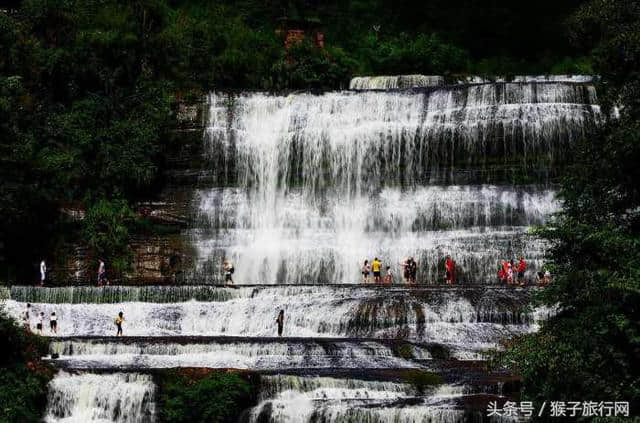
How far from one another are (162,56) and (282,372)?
1204 inches

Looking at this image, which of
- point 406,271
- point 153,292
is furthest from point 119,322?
point 406,271

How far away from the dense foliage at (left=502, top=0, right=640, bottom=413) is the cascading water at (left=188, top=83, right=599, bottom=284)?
711 inches

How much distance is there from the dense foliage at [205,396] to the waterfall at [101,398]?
0.40 m

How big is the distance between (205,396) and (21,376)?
4730 mm

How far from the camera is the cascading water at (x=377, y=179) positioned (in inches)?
1781

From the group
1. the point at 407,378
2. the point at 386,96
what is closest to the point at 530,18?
the point at 386,96

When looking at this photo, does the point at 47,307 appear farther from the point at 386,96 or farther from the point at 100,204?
the point at 386,96

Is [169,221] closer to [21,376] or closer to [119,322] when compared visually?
[119,322]

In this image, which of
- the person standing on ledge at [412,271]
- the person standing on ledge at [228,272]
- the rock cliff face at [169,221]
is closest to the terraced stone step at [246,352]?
the person standing on ledge at [412,271]

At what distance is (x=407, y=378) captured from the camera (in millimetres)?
26672

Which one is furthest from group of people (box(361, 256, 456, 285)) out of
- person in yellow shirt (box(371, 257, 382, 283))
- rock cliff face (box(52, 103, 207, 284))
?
rock cliff face (box(52, 103, 207, 284))

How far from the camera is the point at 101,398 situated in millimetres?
27109

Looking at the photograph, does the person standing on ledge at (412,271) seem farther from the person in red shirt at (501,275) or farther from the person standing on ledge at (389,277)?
the person in red shirt at (501,275)

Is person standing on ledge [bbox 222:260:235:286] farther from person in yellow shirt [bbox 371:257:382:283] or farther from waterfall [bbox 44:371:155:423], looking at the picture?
waterfall [bbox 44:371:155:423]
